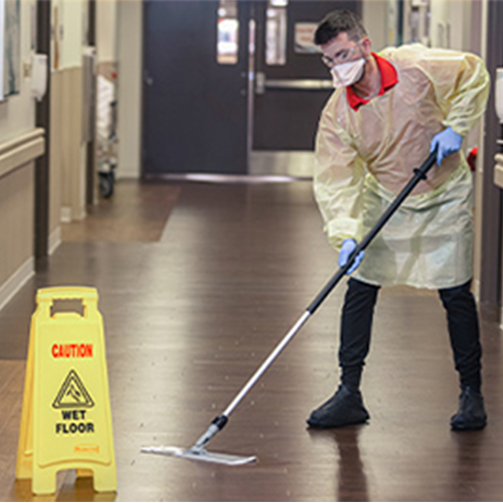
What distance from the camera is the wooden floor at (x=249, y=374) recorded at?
141 inches

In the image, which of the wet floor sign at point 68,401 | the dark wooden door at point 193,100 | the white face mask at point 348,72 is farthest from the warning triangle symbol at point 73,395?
the dark wooden door at point 193,100

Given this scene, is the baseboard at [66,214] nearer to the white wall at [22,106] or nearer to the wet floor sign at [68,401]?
the white wall at [22,106]

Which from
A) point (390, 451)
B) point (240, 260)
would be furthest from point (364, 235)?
point (240, 260)

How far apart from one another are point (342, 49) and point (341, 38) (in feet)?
0.11

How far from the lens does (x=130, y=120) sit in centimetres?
1344

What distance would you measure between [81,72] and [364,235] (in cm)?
583

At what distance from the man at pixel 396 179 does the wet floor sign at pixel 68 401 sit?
0.91 metres

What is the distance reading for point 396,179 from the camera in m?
4.09

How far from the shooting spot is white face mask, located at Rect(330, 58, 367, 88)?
391 cm

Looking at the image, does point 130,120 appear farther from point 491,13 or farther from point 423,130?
point 423,130

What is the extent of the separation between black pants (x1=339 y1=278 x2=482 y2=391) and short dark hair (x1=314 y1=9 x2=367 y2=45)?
32.4 inches

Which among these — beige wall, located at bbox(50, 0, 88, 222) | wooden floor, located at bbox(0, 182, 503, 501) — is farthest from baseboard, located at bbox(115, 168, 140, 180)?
wooden floor, located at bbox(0, 182, 503, 501)

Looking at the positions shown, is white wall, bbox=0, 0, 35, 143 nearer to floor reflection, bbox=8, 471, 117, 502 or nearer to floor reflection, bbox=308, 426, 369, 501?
floor reflection, bbox=308, 426, 369, 501

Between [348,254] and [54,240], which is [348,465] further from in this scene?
[54,240]
